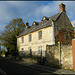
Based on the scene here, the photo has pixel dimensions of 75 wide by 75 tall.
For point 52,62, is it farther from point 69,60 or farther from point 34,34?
point 34,34

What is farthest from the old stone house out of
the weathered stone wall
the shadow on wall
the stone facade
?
the weathered stone wall

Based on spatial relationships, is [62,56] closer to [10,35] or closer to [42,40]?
[42,40]

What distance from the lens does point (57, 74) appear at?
9.80 m

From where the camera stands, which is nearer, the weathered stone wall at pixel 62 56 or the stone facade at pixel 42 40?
the weathered stone wall at pixel 62 56

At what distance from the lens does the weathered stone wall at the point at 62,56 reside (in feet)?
38.9

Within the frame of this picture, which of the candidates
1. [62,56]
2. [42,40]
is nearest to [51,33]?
[42,40]

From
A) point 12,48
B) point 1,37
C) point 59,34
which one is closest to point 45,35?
point 59,34

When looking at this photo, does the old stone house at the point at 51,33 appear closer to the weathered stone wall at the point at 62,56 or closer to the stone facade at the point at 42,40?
the stone facade at the point at 42,40

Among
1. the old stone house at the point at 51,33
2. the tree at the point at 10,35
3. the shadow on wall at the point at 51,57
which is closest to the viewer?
the shadow on wall at the point at 51,57

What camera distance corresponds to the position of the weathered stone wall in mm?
11855

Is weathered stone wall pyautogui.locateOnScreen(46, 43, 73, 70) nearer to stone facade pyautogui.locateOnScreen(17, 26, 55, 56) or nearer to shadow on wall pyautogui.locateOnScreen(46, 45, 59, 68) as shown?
shadow on wall pyautogui.locateOnScreen(46, 45, 59, 68)

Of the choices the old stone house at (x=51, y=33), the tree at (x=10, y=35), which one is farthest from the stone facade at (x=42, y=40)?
the tree at (x=10, y=35)

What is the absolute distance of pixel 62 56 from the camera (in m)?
12.8

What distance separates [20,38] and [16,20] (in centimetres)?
1041
